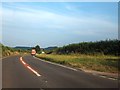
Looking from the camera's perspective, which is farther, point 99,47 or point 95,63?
point 99,47

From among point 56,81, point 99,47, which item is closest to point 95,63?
point 56,81

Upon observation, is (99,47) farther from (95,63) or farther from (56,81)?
(56,81)

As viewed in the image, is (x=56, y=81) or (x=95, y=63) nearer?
(x=56, y=81)

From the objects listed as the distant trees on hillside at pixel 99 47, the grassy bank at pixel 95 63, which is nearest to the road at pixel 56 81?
the grassy bank at pixel 95 63

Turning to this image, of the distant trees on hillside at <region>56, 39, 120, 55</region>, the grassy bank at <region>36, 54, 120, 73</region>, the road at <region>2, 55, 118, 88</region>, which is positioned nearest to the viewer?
the road at <region>2, 55, 118, 88</region>

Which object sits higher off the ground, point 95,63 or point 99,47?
point 99,47

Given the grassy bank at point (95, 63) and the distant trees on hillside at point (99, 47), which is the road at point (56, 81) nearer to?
the grassy bank at point (95, 63)

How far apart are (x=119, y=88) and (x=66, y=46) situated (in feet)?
223

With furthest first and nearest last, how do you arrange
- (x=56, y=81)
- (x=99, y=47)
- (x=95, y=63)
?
(x=99, y=47) → (x=95, y=63) → (x=56, y=81)

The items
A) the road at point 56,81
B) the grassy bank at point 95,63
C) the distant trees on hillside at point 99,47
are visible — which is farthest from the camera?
the distant trees on hillside at point 99,47

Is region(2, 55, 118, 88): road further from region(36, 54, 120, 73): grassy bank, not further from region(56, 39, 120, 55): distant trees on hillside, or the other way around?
region(56, 39, 120, 55): distant trees on hillside

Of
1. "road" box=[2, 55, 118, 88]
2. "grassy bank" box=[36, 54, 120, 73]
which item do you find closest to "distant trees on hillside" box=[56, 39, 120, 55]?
"grassy bank" box=[36, 54, 120, 73]

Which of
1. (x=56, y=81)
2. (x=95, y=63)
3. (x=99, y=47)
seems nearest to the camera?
(x=56, y=81)

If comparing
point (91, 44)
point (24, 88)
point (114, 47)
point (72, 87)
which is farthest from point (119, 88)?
point (91, 44)
